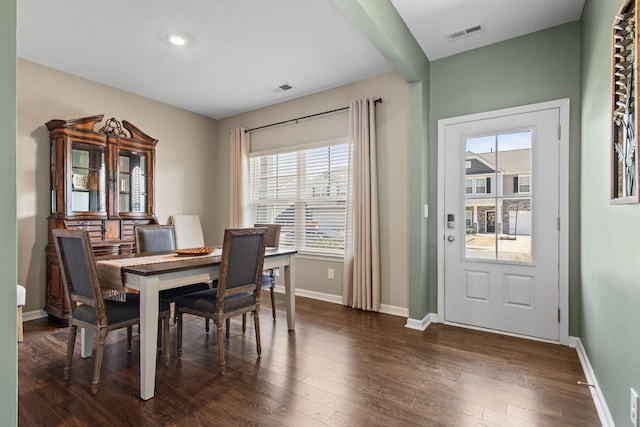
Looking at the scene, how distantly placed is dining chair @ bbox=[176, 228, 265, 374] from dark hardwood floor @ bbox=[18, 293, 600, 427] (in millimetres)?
253

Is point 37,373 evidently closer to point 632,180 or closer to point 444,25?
point 632,180

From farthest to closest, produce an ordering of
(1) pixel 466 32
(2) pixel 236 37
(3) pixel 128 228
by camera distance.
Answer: (3) pixel 128 228 → (2) pixel 236 37 → (1) pixel 466 32

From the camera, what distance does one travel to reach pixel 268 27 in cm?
279

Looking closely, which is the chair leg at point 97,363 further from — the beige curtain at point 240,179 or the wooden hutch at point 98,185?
the beige curtain at point 240,179

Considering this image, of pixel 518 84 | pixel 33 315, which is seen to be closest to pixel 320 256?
pixel 518 84

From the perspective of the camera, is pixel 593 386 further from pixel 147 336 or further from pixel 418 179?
pixel 147 336

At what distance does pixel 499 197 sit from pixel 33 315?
483cm

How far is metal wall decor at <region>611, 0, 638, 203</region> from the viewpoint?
133 centimetres

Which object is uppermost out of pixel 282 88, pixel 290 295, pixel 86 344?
pixel 282 88

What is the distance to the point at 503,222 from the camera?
3.00 meters

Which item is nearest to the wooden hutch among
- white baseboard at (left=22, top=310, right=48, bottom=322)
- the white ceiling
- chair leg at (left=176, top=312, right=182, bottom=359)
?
white baseboard at (left=22, top=310, right=48, bottom=322)

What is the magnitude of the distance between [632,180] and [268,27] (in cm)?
270

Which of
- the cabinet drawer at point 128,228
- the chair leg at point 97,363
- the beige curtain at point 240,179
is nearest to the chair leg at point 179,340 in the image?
the chair leg at point 97,363

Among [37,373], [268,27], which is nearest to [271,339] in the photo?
[37,373]
